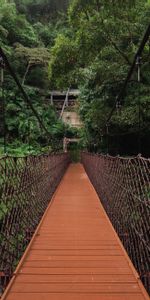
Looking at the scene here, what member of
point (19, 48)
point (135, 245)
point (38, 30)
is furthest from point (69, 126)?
point (135, 245)

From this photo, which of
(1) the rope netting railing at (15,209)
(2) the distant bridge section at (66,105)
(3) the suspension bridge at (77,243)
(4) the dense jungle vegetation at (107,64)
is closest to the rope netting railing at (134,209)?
(3) the suspension bridge at (77,243)

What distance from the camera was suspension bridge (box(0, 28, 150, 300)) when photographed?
5.69 ft

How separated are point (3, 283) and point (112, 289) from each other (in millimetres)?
541

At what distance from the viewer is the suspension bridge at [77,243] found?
5.69ft

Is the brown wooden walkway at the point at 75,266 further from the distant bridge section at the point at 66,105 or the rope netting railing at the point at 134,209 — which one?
the distant bridge section at the point at 66,105

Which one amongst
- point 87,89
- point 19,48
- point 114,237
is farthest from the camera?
point 19,48

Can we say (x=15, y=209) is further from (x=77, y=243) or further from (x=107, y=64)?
(x=107, y=64)

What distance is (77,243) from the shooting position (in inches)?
99.7

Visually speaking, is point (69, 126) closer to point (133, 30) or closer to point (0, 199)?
point (133, 30)

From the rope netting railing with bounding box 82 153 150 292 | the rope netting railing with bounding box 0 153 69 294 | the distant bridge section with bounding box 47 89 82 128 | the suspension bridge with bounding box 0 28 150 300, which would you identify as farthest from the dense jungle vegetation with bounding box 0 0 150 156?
the distant bridge section with bounding box 47 89 82 128

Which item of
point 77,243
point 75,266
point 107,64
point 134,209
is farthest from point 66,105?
point 75,266

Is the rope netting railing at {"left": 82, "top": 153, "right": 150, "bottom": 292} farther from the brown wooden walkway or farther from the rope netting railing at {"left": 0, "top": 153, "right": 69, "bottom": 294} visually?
the rope netting railing at {"left": 0, "top": 153, "right": 69, "bottom": 294}

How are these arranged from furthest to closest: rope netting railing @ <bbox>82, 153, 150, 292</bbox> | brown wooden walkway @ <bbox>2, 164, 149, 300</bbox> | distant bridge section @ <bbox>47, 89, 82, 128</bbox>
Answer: distant bridge section @ <bbox>47, 89, 82, 128</bbox> → rope netting railing @ <bbox>82, 153, 150, 292</bbox> → brown wooden walkway @ <bbox>2, 164, 149, 300</bbox>

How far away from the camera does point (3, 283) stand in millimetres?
1909
